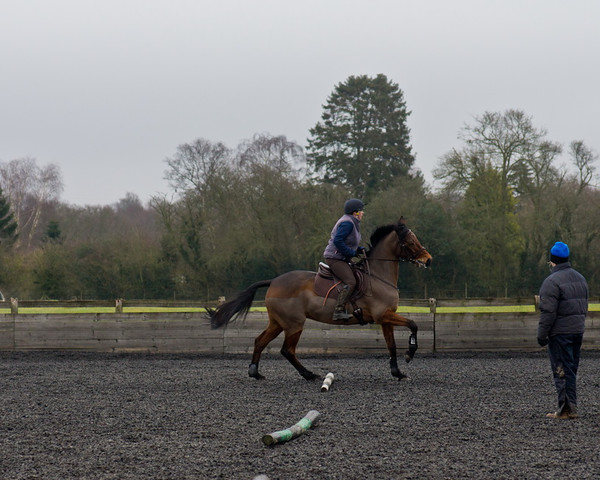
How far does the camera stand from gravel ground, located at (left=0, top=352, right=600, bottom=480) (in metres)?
5.57

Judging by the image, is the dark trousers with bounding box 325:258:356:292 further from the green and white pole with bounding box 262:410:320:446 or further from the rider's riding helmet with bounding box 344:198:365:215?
the green and white pole with bounding box 262:410:320:446

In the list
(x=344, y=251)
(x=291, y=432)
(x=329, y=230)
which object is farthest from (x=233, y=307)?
(x=329, y=230)

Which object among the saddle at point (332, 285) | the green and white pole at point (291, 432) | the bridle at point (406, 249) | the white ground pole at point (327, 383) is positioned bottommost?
the green and white pole at point (291, 432)

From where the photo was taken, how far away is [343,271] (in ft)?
34.9

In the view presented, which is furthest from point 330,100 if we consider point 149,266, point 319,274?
point 319,274

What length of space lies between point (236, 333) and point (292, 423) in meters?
7.37

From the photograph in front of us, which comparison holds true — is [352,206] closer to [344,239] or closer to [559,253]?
[344,239]

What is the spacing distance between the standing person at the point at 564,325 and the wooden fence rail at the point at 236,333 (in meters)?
6.72

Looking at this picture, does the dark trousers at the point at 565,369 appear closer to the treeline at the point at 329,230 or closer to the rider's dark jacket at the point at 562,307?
the rider's dark jacket at the point at 562,307

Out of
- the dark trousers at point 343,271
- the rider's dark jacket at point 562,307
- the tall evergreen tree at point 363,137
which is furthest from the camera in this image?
the tall evergreen tree at point 363,137

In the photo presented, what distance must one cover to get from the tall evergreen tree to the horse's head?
36.2 m

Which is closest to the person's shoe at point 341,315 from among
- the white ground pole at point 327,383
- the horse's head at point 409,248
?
the white ground pole at point 327,383

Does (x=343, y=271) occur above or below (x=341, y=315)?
above

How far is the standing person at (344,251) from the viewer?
34.4 feet
